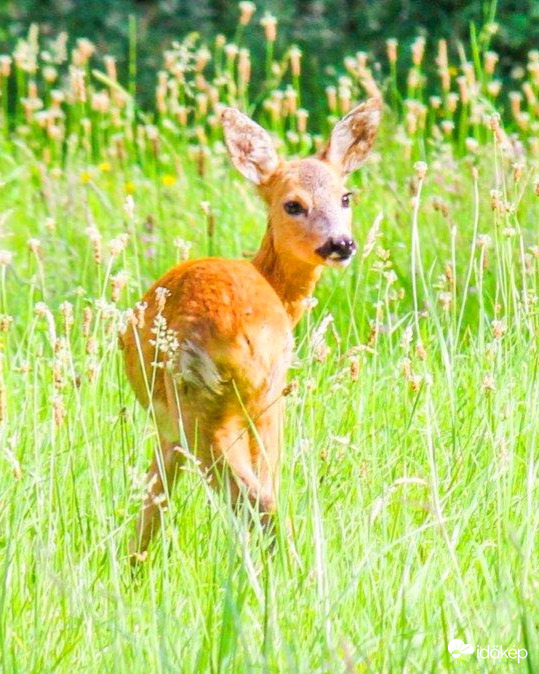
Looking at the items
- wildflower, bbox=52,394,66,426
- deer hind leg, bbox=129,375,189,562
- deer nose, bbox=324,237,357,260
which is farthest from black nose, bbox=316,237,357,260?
wildflower, bbox=52,394,66,426

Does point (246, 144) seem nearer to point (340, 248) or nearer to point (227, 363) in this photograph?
point (340, 248)

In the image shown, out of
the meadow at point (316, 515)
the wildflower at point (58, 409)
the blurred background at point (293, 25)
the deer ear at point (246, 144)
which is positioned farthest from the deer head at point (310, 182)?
the blurred background at point (293, 25)

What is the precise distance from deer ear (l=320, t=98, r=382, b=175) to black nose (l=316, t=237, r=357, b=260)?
613 mm

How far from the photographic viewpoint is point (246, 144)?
17.1 feet

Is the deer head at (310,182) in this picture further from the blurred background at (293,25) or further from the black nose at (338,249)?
the blurred background at (293,25)

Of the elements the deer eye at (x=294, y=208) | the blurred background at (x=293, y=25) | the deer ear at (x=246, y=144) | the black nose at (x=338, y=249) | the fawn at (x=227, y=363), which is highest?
the blurred background at (x=293, y=25)

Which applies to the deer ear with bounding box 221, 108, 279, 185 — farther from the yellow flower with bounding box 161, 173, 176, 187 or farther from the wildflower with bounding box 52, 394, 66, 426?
the yellow flower with bounding box 161, 173, 176, 187

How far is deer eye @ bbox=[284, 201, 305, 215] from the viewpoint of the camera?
4929 mm

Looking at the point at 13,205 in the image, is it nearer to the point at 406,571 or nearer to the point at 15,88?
the point at 15,88

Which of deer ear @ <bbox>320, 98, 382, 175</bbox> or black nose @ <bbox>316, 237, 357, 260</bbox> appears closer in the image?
black nose @ <bbox>316, 237, 357, 260</bbox>

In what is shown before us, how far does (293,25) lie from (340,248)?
6.36m

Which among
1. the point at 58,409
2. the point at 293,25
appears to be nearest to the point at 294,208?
the point at 58,409

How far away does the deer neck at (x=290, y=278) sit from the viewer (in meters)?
4.95

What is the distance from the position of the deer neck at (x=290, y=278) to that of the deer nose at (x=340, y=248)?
212 mm
